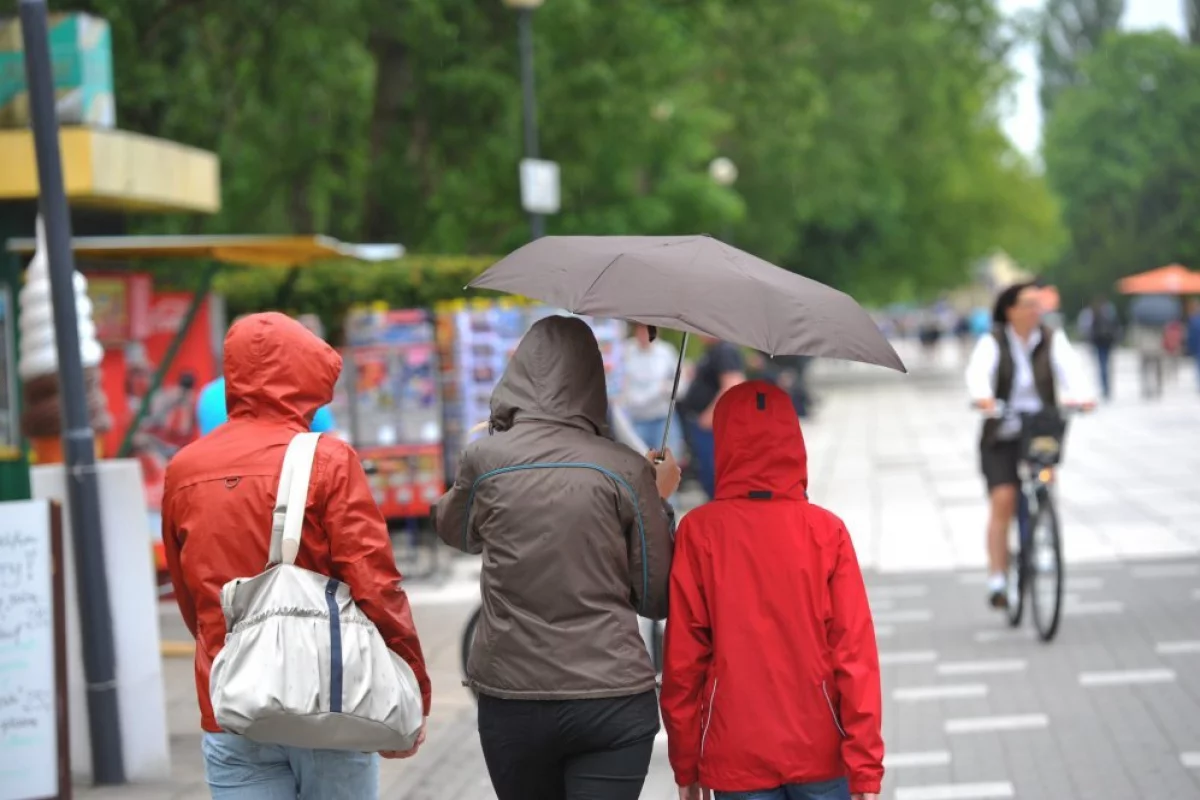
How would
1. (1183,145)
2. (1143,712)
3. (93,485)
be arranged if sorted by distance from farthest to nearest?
1. (1183,145)
2. (1143,712)
3. (93,485)

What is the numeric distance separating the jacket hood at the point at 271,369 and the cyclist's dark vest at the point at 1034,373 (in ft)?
19.3

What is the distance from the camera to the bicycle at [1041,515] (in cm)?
902

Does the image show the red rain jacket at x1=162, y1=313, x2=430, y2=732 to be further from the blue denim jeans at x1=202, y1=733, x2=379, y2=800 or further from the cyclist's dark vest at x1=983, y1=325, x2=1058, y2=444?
the cyclist's dark vest at x1=983, y1=325, x2=1058, y2=444

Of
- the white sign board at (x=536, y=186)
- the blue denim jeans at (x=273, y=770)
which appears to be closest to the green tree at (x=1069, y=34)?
the white sign board at (x=536, y=186)

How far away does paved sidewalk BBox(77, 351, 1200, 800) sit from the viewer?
22.0ft

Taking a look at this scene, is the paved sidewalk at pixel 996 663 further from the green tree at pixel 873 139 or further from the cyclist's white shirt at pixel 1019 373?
the green tree at pixel 873 139

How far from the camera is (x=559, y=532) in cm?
376

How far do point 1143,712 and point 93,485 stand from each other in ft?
14.4

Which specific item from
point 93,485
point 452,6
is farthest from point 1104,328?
point 93,485

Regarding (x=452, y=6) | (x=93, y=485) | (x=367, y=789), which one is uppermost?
(x=452, y=6)

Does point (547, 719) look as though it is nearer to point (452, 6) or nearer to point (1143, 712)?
point (1143, 712)

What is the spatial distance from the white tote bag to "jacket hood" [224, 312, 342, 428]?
22 cm

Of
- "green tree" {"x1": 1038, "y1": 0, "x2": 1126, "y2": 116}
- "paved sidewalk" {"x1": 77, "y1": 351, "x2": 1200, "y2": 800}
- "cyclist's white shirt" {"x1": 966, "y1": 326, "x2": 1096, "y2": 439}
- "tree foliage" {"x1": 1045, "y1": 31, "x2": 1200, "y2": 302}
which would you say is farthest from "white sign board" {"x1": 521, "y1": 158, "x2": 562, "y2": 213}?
"green tree" {"x1": 1038, "y1": 0, "x2": 1126, "y2": 116}

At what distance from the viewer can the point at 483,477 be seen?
3842mm
